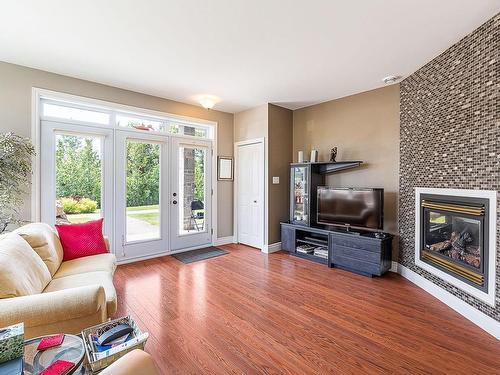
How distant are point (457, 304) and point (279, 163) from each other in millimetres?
3140

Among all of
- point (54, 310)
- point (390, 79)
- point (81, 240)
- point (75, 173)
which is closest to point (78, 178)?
point (75, 173)

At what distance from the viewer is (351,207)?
3793 millimetres

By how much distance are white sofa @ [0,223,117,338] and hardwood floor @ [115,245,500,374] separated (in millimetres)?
564

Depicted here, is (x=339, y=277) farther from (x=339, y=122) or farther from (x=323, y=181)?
(x=339, y=122)

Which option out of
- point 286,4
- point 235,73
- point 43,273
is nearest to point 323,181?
point 235,73

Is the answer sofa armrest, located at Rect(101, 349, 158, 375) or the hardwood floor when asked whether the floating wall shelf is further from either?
sofa armrest, located at Rect(101, 349, 158, 375)

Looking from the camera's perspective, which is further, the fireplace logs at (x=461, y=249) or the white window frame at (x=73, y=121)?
the white window frame at (x=73, y=121)

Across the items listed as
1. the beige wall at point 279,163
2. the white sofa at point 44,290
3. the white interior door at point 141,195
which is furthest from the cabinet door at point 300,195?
the white sofa at point 44,290

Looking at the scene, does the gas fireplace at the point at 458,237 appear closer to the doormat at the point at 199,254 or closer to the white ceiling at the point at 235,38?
the white ceiling at the point at 235,38

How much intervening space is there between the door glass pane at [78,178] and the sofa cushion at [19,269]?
157 centimetres

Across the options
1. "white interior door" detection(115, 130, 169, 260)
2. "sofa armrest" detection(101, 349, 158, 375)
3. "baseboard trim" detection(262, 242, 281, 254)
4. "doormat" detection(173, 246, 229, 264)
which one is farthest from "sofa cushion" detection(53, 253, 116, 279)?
"baseboard trim" detection(262, 242, 281, 254)

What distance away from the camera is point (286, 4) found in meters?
2.06

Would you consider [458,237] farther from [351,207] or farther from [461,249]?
[351,207]

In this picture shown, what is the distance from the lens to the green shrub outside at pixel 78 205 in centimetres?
354
